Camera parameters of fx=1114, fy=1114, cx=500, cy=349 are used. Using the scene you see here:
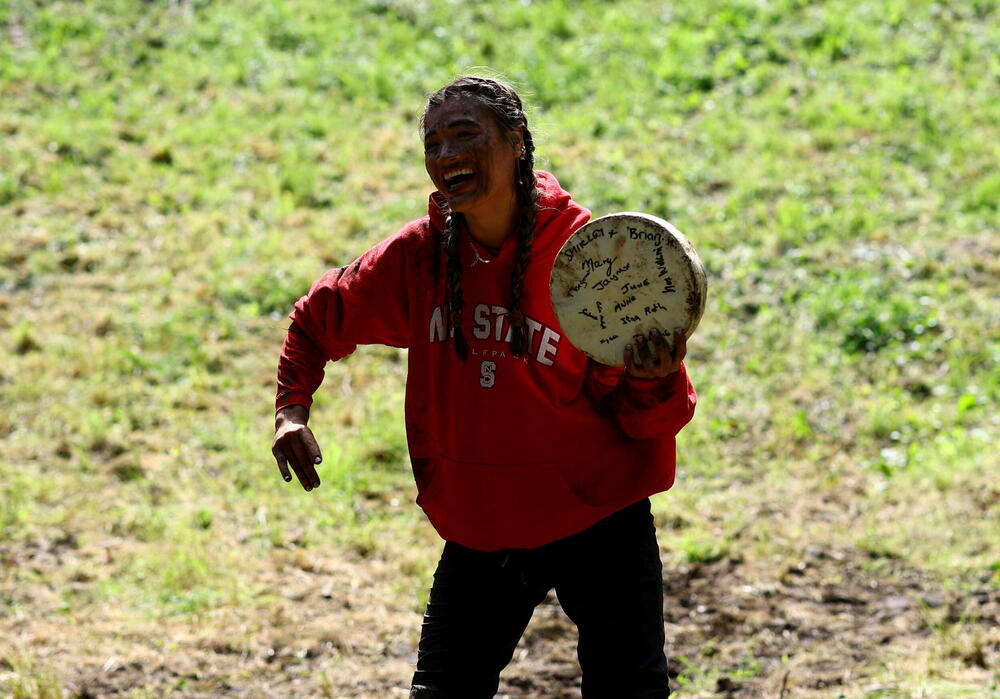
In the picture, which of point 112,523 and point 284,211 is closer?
point 112,523

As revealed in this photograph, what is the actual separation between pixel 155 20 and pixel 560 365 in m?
9.14

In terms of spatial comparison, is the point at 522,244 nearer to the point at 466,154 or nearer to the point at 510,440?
the point at 466,154

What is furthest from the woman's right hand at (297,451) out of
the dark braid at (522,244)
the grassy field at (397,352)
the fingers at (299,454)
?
the grassy field at (397,352)

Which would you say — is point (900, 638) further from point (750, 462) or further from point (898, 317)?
point (898, 317)

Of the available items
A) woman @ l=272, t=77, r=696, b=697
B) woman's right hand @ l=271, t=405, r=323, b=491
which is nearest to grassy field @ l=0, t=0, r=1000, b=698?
woman @ l=272, t=77, r=696, b=697

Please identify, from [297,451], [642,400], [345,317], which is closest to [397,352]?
[345,317]

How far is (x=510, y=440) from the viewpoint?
8.53 ft

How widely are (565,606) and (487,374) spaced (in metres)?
0.60

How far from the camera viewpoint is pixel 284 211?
8.18 m

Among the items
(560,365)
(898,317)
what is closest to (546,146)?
(898,317)

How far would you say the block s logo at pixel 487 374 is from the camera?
261cm

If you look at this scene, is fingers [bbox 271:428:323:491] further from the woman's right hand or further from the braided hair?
the braided hair

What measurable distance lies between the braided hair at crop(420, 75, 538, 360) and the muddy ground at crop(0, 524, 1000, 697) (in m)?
1.96

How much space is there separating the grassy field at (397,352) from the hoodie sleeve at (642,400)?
661 mm
